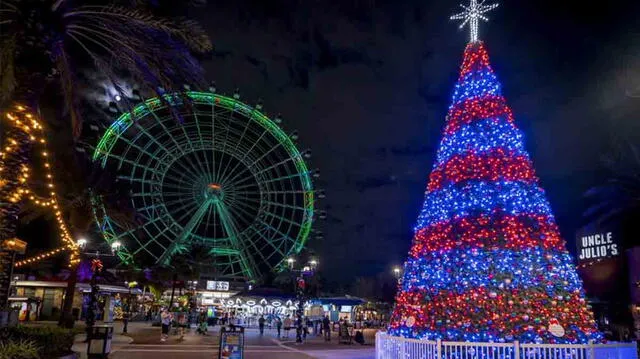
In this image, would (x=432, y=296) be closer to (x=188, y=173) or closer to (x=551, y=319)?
(x=551, y=319)

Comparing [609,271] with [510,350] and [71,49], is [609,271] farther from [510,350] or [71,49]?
[71,49]

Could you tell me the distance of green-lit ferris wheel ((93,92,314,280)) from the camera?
117 ft

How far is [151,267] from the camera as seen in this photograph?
39.7 m

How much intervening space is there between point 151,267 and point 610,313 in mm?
33009

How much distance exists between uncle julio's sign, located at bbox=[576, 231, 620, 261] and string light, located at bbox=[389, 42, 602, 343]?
2443 centimetres

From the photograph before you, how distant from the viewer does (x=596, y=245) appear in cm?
3450

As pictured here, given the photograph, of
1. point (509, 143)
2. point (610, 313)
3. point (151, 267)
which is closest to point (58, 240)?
point (151, 267)

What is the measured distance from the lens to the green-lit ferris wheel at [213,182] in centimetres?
3578

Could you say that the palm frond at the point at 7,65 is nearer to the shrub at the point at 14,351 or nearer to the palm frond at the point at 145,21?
the palm frond at the point at 145,21

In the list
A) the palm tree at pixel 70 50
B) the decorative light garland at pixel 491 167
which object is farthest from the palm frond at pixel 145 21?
the decorative light garland at pixel 491 167

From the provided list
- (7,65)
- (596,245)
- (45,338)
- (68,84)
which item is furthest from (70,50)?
(596,245)

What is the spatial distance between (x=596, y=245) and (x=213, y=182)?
2748 cm

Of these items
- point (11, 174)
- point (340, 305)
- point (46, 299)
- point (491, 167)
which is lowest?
point (46, 299)

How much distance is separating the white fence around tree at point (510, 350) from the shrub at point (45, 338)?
723cm
